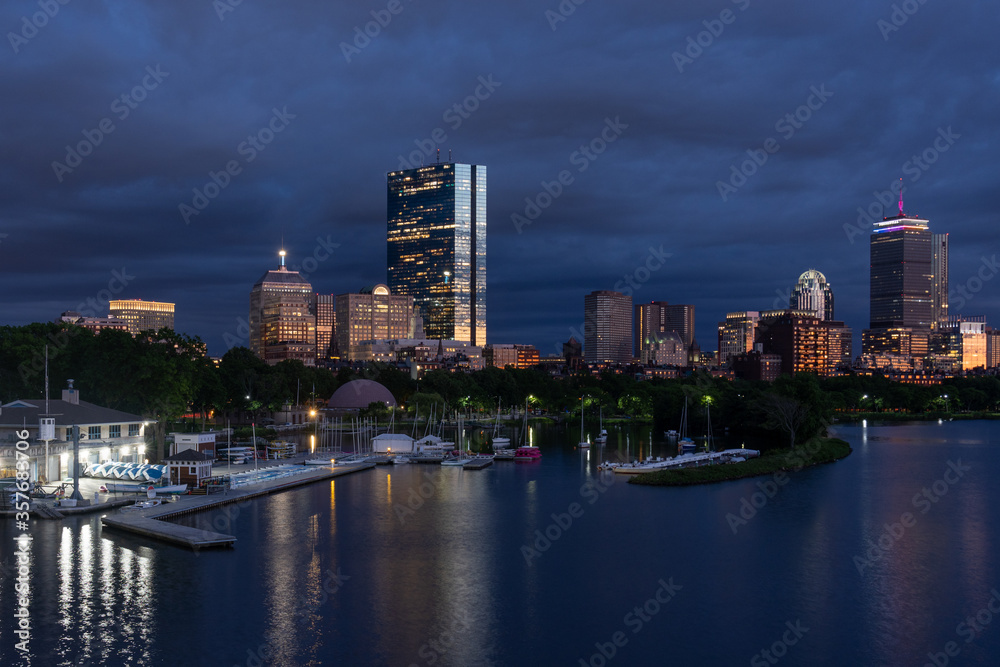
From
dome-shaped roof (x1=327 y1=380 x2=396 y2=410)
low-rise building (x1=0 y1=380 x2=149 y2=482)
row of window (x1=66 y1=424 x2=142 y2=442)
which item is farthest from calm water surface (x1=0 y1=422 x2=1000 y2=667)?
dome-shaped roof (x1=327 y1=380 x2=396 y2=410)

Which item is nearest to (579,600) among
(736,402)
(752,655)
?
(752,655)

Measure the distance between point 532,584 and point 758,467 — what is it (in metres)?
51.8

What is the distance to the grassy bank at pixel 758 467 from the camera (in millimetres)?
82000

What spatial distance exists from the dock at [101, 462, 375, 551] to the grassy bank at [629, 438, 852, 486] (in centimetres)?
3362

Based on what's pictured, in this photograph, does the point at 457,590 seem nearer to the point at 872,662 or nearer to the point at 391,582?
the point at 391,582

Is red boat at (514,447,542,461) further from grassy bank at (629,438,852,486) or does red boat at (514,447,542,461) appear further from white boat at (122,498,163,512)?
white boat at (122,498,163,512)

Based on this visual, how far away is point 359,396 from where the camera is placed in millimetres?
170375

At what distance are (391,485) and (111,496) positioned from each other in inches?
979

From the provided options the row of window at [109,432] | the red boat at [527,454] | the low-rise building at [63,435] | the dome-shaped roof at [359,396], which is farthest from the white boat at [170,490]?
the dome-shaped roof at [359,396]

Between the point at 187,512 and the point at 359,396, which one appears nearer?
the point at 187,512

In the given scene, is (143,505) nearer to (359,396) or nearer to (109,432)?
(109,432)

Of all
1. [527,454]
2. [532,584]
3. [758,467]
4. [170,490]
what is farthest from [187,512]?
[758,467]

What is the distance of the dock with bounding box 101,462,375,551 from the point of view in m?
52.7

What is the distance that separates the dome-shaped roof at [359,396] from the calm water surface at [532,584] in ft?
311
